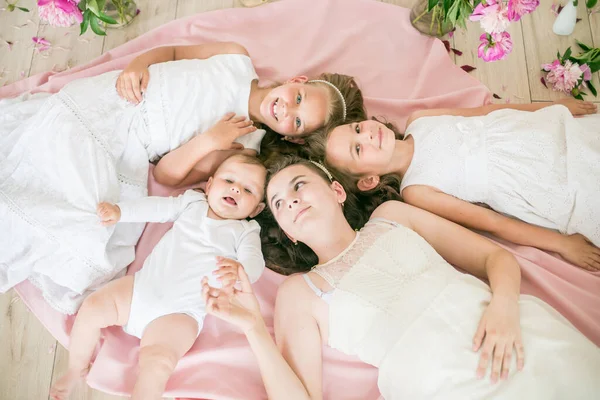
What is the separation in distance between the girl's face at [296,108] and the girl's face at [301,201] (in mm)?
217

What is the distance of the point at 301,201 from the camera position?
1562mm

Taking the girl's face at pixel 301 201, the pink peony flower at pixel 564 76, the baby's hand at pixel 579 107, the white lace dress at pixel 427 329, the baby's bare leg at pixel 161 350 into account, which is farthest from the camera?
the pink peony flower at pixel 564 76

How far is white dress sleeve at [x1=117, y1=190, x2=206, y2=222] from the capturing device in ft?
5.50

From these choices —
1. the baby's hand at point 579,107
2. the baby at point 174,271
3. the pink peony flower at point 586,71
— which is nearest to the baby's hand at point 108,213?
the baby at point 174,271

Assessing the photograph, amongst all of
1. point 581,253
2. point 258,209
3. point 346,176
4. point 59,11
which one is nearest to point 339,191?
point 346,176

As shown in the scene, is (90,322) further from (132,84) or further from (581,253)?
(581,253)

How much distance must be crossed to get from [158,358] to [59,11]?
4.02 feet

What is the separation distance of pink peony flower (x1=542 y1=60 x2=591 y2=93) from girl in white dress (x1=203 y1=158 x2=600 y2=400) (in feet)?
3.35

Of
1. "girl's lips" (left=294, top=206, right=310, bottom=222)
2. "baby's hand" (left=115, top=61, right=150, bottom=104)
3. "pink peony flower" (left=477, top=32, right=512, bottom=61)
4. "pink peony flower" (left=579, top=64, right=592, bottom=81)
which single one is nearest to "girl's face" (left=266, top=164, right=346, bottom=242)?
"girl's lips" (left=294, top=206, right=310, bottom=222)

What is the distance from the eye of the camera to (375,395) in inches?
63.2

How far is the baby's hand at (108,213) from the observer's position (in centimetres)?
161

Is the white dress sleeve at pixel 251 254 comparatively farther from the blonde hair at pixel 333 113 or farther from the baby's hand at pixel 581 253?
the baby's hand at pixel 581 253

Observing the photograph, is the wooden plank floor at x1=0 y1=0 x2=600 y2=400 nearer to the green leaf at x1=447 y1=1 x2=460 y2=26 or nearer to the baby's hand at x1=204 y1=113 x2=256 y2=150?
the green leaf at x1=447 y1=1 x2=460 y2=26

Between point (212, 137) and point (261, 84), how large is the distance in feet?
1.47
